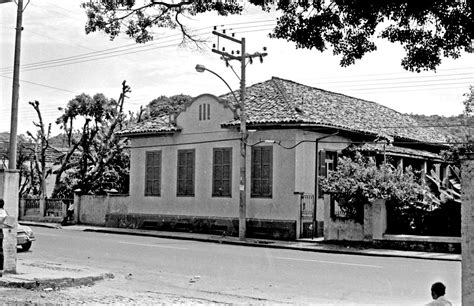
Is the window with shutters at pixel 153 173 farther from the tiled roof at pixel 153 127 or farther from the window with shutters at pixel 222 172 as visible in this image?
the window with shutters at pixel 222 172

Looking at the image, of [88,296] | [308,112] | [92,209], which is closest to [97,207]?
[92,209]

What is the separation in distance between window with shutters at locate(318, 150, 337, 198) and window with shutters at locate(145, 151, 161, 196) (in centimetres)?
860

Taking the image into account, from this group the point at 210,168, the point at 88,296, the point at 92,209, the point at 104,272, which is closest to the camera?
the point at 88,296

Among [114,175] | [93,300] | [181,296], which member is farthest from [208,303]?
[114,175]

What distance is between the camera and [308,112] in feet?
91.6

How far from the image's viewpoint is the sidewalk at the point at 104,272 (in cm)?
1231

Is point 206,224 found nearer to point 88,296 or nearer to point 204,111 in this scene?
point 204,111

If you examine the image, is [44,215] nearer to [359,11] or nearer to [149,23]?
[149,23]

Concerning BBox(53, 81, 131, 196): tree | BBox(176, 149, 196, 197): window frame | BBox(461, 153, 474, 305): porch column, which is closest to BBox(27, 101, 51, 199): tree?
BBox(53, 81, 131, 196): tree

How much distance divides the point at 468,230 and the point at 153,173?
26.5 metres

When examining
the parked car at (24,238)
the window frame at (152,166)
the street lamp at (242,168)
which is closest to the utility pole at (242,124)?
the street lamp at (242,168)

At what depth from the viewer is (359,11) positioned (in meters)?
6.99

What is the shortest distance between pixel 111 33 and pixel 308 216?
1765 centimetres

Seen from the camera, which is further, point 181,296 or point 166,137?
point 166,137
